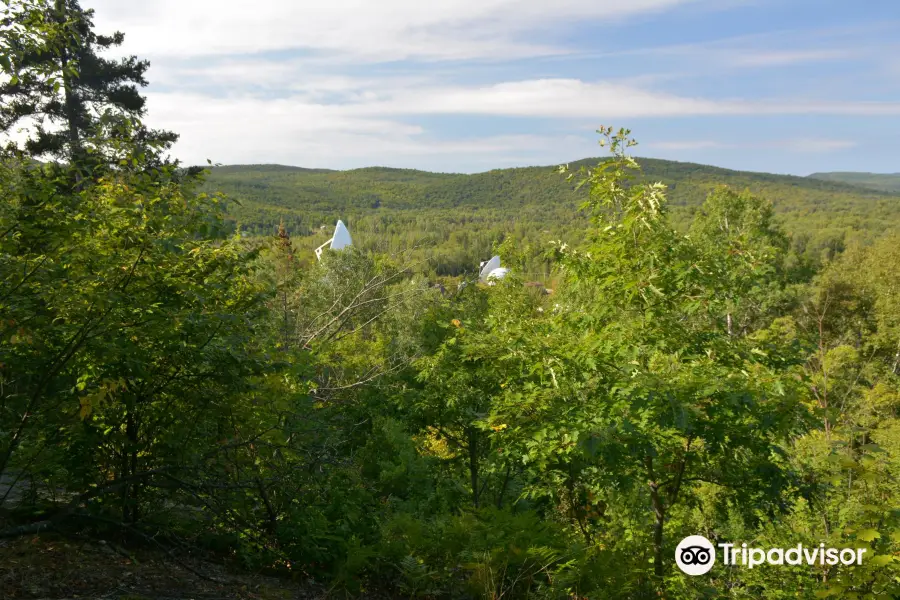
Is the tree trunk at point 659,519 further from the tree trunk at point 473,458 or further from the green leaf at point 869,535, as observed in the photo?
the tree trunk at point 473,458

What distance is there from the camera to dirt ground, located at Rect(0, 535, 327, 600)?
4.00m

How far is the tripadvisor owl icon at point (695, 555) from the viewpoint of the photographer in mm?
5852

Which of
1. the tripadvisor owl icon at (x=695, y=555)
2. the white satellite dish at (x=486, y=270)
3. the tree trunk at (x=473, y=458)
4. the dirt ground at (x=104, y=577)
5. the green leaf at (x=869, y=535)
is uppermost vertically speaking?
the white satellite dish at (x=486, y=270)

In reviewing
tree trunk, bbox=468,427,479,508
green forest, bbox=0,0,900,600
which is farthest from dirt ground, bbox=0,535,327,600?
tree trunk, bbox=468,427,479,508

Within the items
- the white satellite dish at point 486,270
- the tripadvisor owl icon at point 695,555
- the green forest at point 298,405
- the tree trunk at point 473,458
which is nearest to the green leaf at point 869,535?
the green forest at point 298,405

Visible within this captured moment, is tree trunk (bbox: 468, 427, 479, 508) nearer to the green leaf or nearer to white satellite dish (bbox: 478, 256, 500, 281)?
white satellite dish (bbox: 478, 256, 500, 281)

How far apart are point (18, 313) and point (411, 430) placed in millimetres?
7800

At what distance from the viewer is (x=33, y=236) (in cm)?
389

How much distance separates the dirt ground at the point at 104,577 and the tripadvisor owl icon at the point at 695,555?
3.68 meters

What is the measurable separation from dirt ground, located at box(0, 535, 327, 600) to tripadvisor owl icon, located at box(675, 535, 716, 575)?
368 centimetres

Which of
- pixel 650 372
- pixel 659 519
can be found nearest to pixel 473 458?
pixel 659 519

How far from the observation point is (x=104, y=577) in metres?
4.32

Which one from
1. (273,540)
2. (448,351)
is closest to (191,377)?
(273,540)

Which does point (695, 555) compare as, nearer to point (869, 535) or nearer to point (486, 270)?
point (869, 535)
